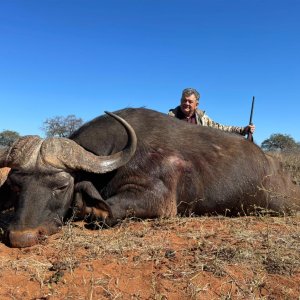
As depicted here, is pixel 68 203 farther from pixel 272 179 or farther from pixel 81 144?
pixel 272 179

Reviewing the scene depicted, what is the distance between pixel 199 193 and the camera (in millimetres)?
4871

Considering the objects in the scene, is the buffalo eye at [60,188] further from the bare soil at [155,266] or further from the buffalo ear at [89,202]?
the bare soil at [155,266]

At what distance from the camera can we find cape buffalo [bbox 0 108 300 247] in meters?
3.92

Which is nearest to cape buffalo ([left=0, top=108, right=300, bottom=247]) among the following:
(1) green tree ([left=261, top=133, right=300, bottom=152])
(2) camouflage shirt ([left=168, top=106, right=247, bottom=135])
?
(2) camouflage shirt ([left=168, top=106, right=247, bottom=135])

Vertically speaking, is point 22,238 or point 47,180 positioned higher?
point 47,180

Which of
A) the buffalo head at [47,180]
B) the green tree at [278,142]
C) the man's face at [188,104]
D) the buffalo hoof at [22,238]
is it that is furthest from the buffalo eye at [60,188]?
the green tree at [278,142]

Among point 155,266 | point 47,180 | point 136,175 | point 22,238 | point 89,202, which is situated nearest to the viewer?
point 155,266

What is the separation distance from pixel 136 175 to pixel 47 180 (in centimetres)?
101

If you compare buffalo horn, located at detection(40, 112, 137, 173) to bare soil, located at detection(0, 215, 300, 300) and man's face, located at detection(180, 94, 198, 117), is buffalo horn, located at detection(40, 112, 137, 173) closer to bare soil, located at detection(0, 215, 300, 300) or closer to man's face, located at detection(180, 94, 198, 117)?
bare soil, located at detection(0, 215, 300, 300)

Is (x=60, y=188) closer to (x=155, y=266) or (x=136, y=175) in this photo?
(x=136, y=175)

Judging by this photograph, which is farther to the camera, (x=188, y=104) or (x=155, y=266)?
(x=188, y=104)

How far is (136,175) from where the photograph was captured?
4555 mm

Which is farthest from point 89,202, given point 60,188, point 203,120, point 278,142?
point 278,142

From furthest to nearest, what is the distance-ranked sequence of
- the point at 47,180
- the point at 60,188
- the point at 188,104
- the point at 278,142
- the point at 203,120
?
1. the point at 278,142
2. the point at 203,120
3. the point at 188,104
4. the point at 60,188
5. the point at 47,180
